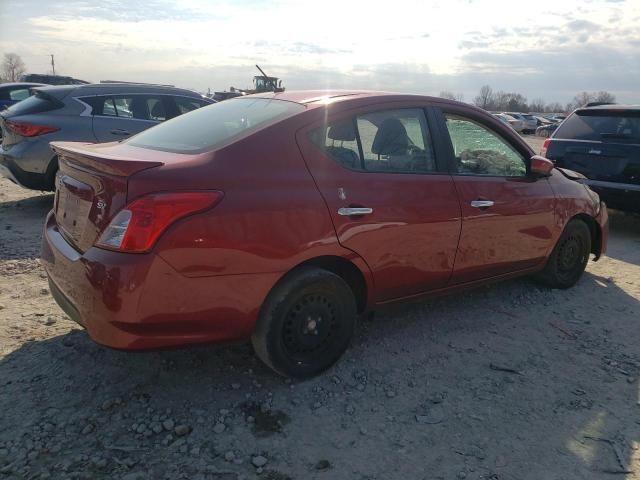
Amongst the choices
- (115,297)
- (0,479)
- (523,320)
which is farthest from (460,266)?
(0,479)

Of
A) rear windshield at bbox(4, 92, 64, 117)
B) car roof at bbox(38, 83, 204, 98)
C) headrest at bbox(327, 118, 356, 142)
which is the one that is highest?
headrest at bbox(327, 118, 356, 142)

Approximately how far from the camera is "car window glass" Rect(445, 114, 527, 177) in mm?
3850

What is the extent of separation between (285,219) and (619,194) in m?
5.51

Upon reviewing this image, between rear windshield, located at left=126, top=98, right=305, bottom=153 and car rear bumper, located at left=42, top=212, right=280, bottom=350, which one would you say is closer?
car rear bumper, located at left=42, top=212, right=280, bottom=350

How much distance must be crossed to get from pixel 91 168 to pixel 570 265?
411 centimetres

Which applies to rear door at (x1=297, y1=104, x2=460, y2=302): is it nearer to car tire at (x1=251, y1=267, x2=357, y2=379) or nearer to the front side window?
the front side window

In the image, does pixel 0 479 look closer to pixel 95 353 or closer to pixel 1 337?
pixel 95 353

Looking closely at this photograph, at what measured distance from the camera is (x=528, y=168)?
4301mm

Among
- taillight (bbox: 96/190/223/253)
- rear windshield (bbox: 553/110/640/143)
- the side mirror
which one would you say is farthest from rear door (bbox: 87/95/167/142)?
rear windshield (bbox: 553/110/640/143)

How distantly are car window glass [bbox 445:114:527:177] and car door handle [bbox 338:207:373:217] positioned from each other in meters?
0.97

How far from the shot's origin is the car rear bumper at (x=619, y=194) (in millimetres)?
6623

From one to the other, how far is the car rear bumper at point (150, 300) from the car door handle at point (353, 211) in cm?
53

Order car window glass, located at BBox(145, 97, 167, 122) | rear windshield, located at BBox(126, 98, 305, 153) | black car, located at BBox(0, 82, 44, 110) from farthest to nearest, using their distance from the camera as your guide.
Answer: black car, located at BBox(0, 82, 44, 110) < car window glass, located at BBox(145, 97, 167, 122) < rear windshield, located at BBox(126, 98, 305, 153)

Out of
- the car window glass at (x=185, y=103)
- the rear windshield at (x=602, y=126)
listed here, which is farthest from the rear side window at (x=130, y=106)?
the rear windshield at (x=602, y=126)
